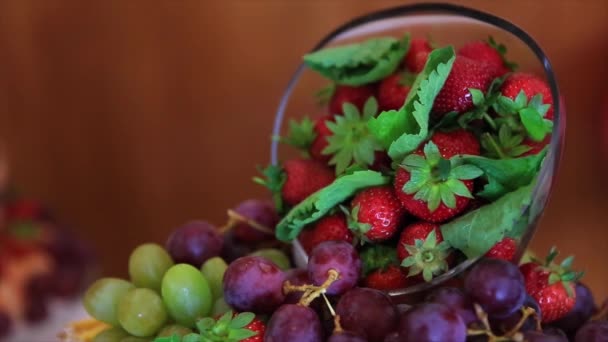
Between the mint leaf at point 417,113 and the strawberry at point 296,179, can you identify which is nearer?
the mint leaf at point 417,113

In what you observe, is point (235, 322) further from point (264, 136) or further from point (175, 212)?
point (175, 212)

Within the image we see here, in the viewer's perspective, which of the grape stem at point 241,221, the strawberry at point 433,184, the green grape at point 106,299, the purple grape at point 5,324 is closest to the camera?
the strawberry at point 433,184

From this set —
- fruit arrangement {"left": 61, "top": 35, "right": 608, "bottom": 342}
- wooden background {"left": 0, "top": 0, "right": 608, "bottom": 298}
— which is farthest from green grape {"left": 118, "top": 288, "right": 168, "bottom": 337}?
wooden background {"left": 0, "top": 0, "right": 608, "bottom": 298}

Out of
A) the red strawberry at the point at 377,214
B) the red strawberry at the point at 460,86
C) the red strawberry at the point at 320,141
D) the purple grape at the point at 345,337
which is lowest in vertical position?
the purple grape at the point at 345,337

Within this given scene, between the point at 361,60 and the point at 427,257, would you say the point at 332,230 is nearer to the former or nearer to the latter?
the point at 427,257

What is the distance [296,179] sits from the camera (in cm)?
75

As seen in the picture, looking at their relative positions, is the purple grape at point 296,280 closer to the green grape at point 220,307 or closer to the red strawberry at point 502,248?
the green grape at point 220,307

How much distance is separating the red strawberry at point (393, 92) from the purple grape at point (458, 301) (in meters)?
0.26

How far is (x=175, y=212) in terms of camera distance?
74.4 inches

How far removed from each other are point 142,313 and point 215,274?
95 mm

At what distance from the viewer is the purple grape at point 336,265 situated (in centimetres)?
59

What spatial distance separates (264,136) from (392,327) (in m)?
1.16

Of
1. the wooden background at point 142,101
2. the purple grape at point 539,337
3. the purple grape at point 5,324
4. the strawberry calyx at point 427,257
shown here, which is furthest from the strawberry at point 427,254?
the purple grape at point 5,324

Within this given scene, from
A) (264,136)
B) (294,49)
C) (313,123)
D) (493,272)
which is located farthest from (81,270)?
(493,272)
